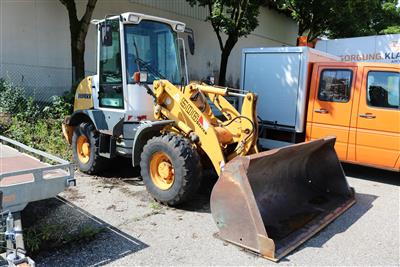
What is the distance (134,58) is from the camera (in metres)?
6.06

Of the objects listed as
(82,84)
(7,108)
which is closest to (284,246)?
(82,84)

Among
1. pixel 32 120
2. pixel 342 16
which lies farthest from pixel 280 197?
pixel 342 16

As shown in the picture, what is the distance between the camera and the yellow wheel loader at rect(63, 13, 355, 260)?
4242 millimetres

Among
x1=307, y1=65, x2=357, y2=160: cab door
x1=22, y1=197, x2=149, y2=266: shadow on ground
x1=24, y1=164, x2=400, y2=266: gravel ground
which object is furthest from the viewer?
x1=307, y1=65, x2=357, y2=160: cab door

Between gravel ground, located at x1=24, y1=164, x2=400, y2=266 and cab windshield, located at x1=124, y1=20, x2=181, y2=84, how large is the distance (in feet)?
6.20

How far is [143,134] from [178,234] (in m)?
1.74

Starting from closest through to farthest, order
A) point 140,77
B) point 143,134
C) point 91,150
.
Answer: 1. point 143,134
2. point 140,77
3. point 91,150

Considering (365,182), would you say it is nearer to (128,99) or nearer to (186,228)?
(186,228)

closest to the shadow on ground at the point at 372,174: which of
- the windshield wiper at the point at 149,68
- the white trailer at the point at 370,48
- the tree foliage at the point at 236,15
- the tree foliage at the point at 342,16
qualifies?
the windshield wiper at the point at 149,68

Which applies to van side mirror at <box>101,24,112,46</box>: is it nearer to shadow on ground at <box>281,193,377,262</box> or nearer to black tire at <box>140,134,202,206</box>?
black tire at <box>140,134,202,206</box>

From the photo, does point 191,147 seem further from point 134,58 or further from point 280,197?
point 134,58

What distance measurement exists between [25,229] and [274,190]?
3.02 metres

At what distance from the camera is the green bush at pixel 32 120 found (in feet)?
27.2

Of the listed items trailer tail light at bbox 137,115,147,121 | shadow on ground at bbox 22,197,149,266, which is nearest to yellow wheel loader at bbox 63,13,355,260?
trailer tail light at bbox 137,115,147,121
